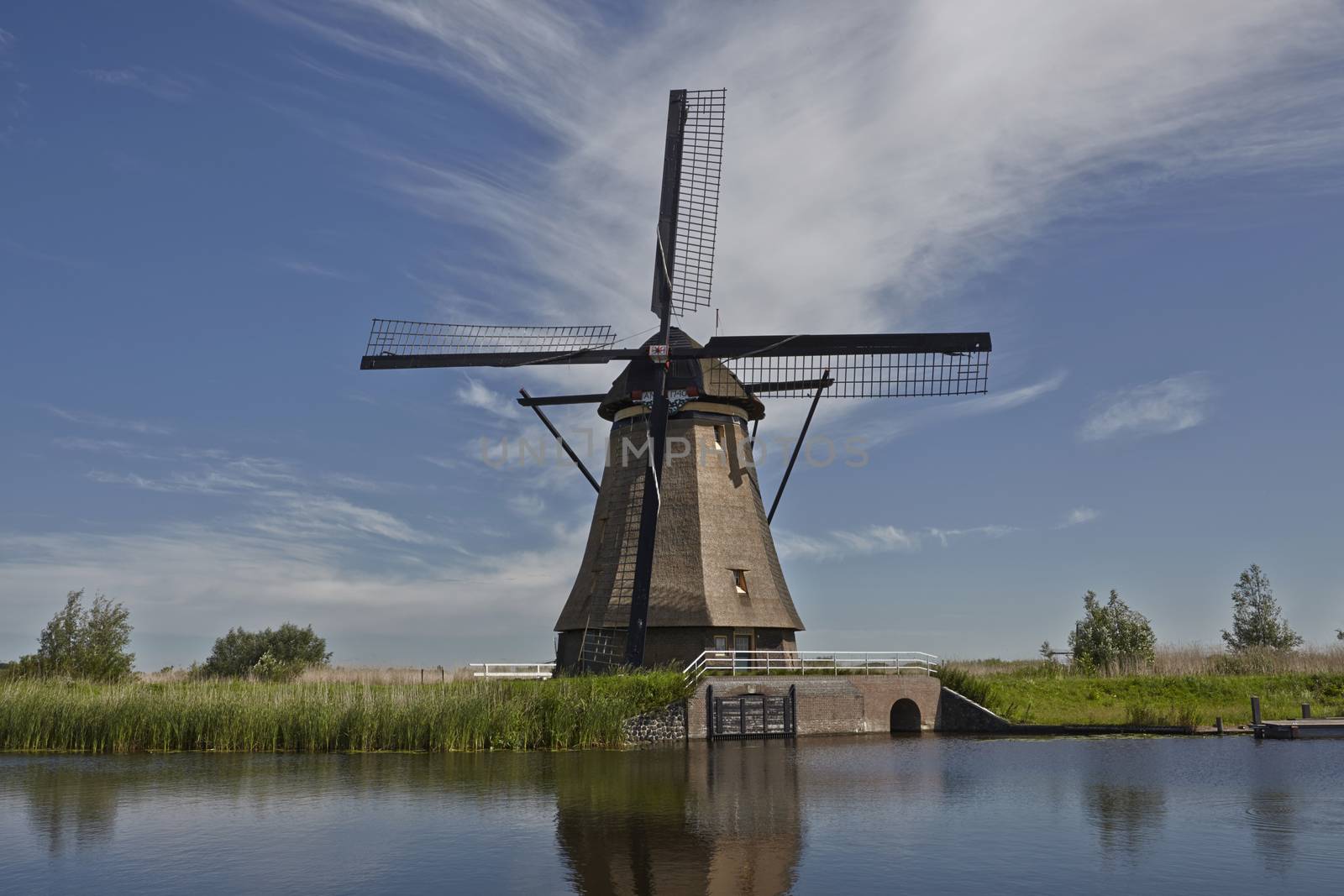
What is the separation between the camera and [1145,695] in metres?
33.0

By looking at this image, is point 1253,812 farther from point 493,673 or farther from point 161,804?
point 493,673

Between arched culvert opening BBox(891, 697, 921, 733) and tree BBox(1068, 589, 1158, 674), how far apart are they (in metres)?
14.2

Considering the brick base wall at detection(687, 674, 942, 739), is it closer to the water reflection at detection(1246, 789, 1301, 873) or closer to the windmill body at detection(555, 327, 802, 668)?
the windmill body at detection(555, 327, 802, 668)

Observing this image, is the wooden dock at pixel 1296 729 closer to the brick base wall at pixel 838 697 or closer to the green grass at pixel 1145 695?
the green grass at pixel 1145 695

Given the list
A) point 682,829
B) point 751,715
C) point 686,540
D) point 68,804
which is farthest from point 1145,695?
point 68,804

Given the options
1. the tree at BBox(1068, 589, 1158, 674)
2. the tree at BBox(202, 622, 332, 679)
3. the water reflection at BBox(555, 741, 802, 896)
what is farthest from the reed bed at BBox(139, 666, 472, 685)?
the tree at BBox(1068, 589, 1158, 674)

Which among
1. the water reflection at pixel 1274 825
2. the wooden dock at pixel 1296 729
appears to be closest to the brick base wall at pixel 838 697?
the wooden dock at pixel 1296 729

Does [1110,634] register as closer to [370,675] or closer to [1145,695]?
[1145,695]

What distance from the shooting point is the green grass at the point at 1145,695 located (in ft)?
100.0

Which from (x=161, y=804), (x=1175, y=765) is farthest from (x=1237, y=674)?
(x=161, y=804)

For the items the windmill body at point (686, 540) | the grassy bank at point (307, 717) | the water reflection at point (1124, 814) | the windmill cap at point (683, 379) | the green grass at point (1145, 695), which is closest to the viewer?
the water reflection at point (1124, 814)

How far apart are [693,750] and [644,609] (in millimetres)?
4574

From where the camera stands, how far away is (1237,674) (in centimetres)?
3503

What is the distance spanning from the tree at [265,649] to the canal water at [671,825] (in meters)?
30.8
